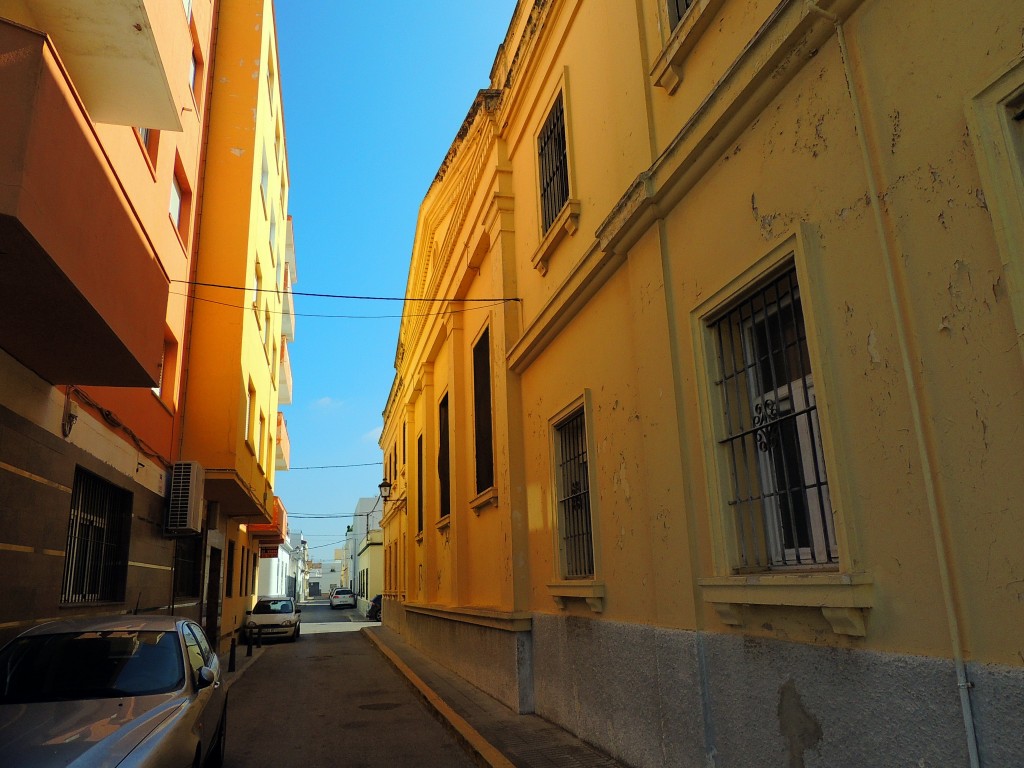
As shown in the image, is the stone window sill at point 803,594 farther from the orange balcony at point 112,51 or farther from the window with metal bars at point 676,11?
the orange balcony at point 112,51

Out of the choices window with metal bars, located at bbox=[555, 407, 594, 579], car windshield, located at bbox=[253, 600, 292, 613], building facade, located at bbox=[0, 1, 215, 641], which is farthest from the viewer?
car windshield, located at bbox=[253, 600, 292, 613]

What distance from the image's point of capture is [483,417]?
11594mm

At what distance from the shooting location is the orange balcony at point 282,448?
96.6 feet

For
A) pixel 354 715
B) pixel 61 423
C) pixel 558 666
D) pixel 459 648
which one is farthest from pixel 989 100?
pixel 459 648

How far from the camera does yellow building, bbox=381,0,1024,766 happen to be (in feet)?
9.89

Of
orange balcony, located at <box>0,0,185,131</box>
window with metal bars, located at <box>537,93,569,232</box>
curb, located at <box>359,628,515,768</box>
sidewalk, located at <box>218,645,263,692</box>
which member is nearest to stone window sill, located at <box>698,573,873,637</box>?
curb, located at <box>359,628,515,768</box>

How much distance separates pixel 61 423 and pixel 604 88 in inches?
240

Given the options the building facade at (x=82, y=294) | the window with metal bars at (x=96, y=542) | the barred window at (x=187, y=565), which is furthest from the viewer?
the barred window at (x=187, y=565)

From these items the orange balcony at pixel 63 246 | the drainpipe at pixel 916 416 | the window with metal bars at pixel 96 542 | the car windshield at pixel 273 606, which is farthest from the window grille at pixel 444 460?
the car windshield at pixel 273 606

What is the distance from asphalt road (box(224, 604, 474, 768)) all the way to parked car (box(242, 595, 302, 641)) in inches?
267

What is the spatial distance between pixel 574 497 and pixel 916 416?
4.83 meters

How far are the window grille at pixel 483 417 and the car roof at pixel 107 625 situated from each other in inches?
208

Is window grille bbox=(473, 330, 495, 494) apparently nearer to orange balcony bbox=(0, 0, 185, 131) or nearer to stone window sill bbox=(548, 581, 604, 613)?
stone window sill bbox=(548, 581, 604, 613)

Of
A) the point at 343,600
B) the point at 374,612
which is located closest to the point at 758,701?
the point at 374,612
